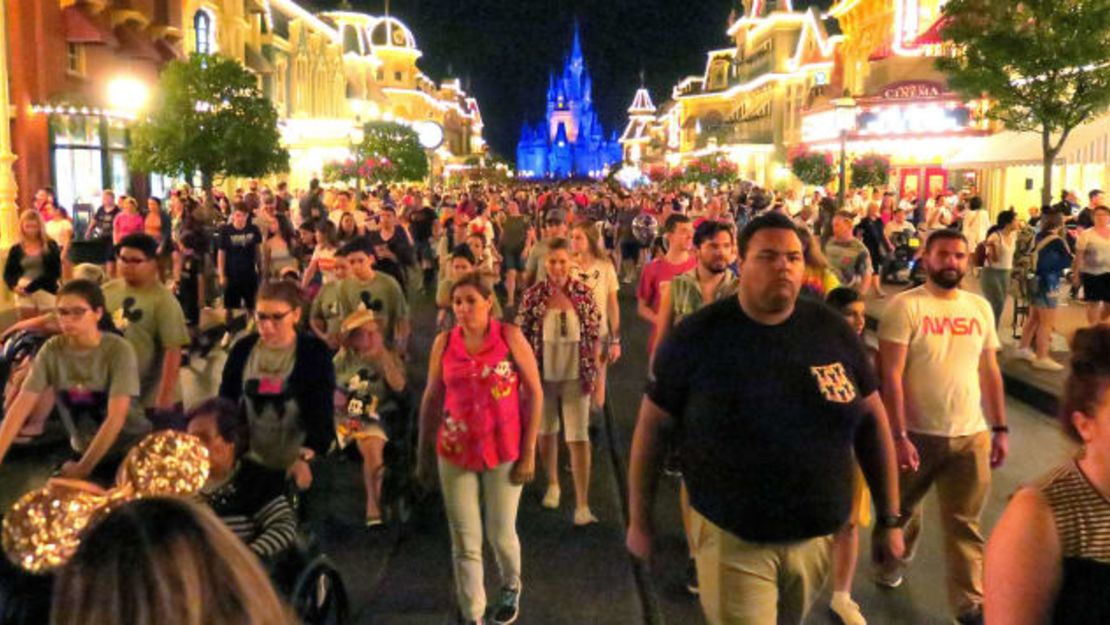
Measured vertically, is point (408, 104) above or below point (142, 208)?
above

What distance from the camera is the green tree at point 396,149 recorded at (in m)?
47.9

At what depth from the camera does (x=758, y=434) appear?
11.9 ft

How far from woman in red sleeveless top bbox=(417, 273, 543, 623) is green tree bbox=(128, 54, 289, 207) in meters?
18.2

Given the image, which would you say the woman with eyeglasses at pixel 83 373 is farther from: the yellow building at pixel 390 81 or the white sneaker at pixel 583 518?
the yellow building at pixel 390 81

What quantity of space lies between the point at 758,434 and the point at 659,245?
44.4ft

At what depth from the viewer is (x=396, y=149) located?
49.5m

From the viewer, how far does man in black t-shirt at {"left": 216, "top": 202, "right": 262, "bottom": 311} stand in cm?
1367

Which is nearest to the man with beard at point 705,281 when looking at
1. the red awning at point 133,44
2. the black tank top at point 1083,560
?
the black tank top at point 1083,560

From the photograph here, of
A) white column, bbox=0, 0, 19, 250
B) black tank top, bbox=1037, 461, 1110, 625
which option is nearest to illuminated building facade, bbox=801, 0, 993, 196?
white column, bbox=0, 0, 19, 250

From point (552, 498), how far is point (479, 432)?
249 centimetres

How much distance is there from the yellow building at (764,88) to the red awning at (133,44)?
39.3 meters

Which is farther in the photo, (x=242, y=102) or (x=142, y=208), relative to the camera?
(x=142, y=208)

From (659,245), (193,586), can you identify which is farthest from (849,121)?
(193,586)

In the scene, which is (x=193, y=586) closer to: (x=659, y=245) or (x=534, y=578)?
(x=534, y=578)
